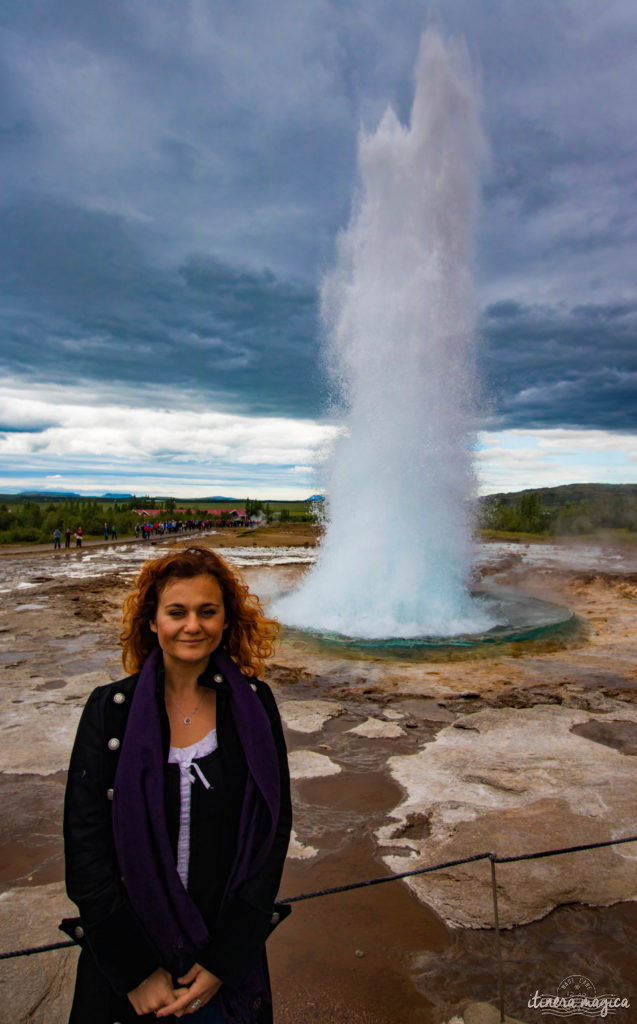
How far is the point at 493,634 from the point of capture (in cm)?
1042

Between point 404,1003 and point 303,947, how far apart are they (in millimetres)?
544

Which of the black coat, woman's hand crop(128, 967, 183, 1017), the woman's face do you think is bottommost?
woman's hand crop(128, 967, 183, 1017)

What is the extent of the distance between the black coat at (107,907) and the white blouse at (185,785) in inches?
1.7

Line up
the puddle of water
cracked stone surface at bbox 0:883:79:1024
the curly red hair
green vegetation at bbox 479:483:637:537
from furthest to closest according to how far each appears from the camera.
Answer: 1. green vegetation at bbox 479:483:637:537
2. the puddle of water
3. cracked stone surface at bbox 0:883:79:1024
4. the curly red hair

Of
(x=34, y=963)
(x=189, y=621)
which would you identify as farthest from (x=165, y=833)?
(x=34, y=963)

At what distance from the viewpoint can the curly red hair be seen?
1875mm

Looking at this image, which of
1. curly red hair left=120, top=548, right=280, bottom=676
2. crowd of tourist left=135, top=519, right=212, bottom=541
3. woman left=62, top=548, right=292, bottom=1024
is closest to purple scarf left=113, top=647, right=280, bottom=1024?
woman left=62, top=548, right=292, bottom=1024

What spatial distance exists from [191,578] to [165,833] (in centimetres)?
68

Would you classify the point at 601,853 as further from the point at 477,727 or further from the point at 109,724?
the point at 109,724

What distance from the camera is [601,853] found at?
11.7 ft

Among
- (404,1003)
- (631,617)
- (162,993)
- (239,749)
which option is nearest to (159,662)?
(239,749)

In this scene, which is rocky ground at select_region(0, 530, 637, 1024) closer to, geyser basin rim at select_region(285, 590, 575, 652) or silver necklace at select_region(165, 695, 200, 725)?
geyser basin rim at select_region(285, 590, 575, 652)

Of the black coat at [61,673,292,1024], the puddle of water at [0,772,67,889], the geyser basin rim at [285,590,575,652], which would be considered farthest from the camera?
the geyser basin rim at [285,590,575,652]

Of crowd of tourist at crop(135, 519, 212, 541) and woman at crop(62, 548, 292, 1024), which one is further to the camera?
crowd of tourist at crop(135, 519, 212, 541)
